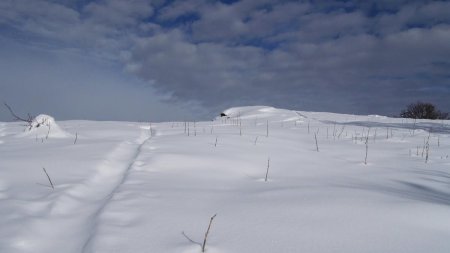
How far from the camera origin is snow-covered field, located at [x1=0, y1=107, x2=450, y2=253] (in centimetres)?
146

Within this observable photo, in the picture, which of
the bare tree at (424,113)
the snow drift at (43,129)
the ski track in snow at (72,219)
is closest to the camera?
the ski track in snow at (72,219)

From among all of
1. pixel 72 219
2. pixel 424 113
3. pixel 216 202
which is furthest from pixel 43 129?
pixel 424 113

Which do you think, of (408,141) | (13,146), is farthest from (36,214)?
(408,141)

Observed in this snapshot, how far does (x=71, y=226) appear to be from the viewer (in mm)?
1675

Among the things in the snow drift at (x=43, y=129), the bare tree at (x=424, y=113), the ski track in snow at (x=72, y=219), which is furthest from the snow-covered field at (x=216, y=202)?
the bare tree at (x=424, y=113)

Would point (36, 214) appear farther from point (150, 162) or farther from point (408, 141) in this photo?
point (408, 141)

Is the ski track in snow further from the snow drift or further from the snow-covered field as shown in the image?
Result: the snow drift

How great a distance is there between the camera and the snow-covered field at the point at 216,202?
4.79 ft

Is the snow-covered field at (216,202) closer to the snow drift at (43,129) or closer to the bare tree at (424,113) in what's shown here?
the snow drift at (43,129)

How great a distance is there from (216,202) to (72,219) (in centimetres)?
75

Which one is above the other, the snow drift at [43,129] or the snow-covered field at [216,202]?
the snow drift at [43,129]

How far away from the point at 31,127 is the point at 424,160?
211 inches

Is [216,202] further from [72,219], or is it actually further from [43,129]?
[43,129]

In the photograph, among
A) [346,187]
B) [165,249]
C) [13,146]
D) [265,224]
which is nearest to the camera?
[165,249]
